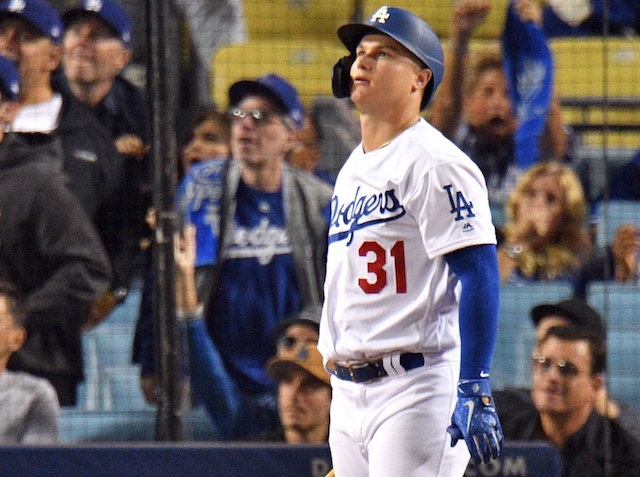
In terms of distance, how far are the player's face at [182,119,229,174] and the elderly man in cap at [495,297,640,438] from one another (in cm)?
140

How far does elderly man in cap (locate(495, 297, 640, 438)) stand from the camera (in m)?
3.75

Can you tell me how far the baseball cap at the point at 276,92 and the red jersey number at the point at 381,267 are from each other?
186cm

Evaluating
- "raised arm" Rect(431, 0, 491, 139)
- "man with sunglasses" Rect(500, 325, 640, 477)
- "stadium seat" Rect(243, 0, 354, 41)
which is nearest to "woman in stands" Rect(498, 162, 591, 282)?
"man with sunglasses" Rect(500, 325, 640, 477)

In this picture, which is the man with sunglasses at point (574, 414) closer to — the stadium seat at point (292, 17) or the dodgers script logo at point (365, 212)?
the stadium seat at point (292, 17)

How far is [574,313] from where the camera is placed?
377 centimetres

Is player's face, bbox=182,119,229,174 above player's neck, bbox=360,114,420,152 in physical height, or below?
above

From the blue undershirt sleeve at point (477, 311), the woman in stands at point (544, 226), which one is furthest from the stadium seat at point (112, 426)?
the blue undershirt sleeve at point (477, 311)

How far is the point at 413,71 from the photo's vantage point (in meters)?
2.16

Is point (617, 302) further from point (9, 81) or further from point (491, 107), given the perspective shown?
point (9, 81)

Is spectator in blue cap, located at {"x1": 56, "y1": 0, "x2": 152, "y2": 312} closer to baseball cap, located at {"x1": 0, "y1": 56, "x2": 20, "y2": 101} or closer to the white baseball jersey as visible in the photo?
baseball cap, located at {"x1": 0, "y1": 56, "x2": 20, "y2": 101}

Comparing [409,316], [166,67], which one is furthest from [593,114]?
[409,316]

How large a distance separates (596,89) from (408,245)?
2165 mm

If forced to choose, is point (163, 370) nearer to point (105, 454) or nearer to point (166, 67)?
point (105, 454)

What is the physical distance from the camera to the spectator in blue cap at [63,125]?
3.76 metres
